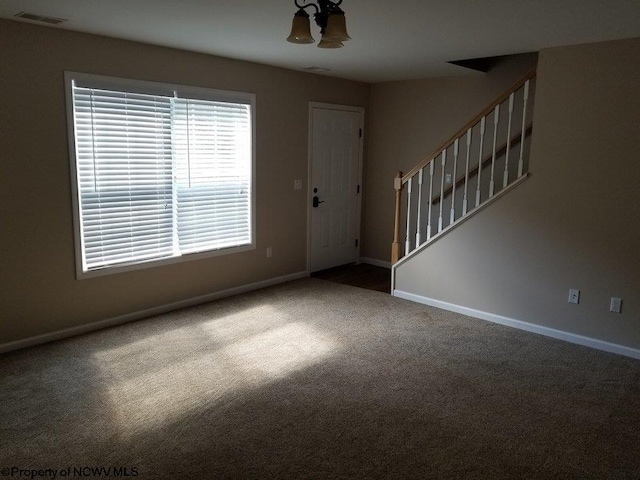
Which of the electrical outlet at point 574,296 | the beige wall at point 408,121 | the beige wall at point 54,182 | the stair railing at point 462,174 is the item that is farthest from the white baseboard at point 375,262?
the electrical outlet at point 574,296

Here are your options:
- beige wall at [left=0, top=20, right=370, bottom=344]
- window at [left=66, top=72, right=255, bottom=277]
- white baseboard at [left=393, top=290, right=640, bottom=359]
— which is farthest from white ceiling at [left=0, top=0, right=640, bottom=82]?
white baseboard at [left=393, top=290, right=640, bottom=359]

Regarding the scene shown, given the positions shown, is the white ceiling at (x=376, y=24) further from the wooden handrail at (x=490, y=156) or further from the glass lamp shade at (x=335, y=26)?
the wooden handrail at (x=490, y=156)

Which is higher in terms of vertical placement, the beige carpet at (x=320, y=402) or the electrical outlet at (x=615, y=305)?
the electrical outlet at (x=615, y=305)

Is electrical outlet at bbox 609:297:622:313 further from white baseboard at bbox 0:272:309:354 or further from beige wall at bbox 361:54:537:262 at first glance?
white baseboard at bbox 0:272:309:354

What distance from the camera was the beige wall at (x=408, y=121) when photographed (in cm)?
544

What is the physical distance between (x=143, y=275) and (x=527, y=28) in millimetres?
3608

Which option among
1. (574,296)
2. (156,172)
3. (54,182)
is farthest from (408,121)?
(54,182)

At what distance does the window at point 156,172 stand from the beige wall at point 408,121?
1.98m

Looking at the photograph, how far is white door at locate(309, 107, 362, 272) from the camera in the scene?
19.4ft

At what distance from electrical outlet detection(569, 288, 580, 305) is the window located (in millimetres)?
3069

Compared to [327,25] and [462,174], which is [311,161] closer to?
[462,174]

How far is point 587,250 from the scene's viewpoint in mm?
3955

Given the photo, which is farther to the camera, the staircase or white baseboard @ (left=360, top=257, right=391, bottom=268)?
white baseboard @ (left=360, top=257, right=391, bottom=268)

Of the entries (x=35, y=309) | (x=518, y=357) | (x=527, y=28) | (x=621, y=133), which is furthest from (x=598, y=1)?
(x=35, y=309)
